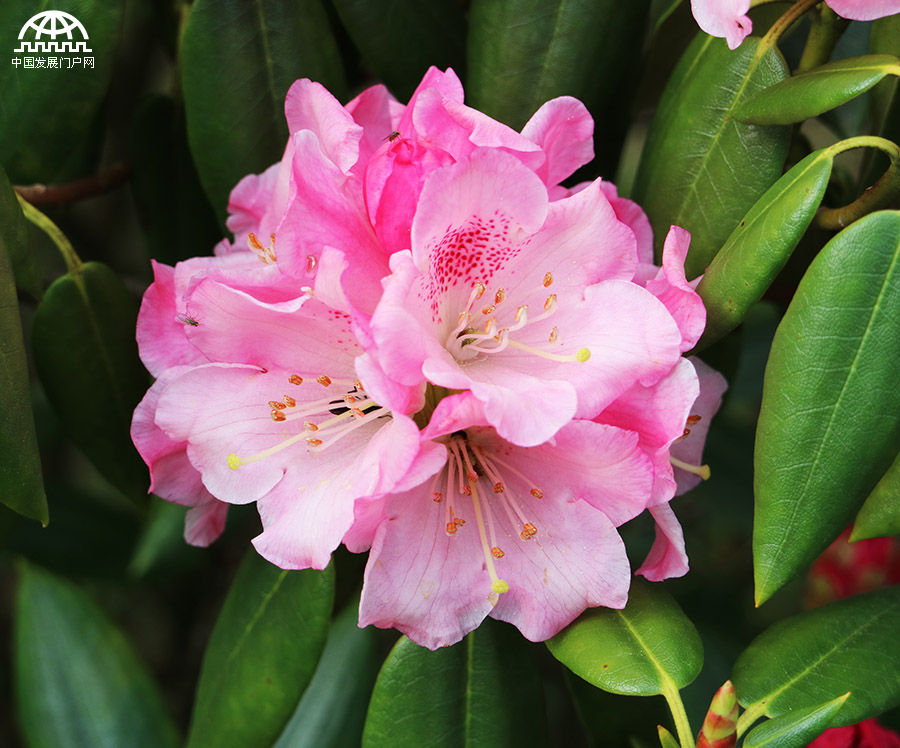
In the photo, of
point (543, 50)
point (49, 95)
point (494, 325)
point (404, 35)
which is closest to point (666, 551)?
point (494, 325)

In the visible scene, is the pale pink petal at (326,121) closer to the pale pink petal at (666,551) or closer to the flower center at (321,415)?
the flower center at (321,415)

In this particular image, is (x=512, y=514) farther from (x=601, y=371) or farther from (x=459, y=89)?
(x=459, y=89)

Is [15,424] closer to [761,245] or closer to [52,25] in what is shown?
[52,25]

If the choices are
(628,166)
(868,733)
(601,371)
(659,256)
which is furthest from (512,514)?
(628,166)

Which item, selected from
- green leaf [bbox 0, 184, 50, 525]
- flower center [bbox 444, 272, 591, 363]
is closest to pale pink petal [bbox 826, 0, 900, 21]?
flower center [bbox 444, 272, 591, 363]

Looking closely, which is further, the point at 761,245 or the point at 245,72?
the point at 245,72

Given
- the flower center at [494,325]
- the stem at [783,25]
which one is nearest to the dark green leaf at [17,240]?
the flower center at [494,325]
